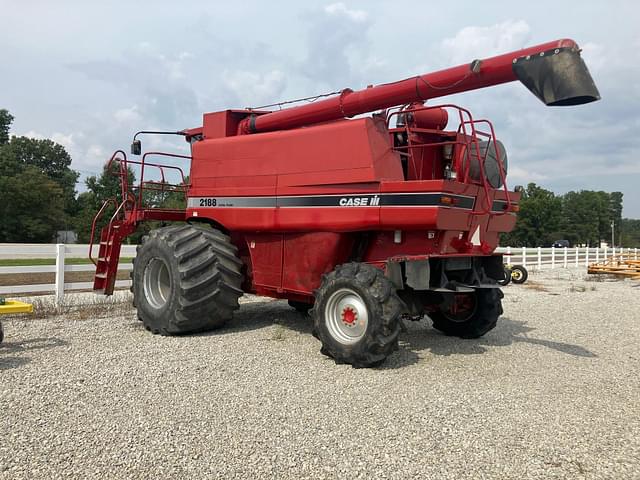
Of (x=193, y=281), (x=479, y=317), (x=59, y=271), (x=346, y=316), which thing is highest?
(x=193, y=281)

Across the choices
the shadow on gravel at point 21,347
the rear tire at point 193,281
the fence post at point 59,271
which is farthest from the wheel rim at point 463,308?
the fence post at point 59,271

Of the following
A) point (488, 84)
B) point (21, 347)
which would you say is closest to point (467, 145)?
point (488, 84)

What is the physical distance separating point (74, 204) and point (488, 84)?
250 feet

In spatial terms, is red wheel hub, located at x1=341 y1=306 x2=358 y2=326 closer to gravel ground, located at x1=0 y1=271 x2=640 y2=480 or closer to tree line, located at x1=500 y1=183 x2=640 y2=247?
gravel ground, located at x1=0 y1=271 x2=640 y2=480

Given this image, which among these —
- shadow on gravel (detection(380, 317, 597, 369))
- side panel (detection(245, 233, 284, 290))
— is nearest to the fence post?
side panel (detection(245, 233, 284, 290))

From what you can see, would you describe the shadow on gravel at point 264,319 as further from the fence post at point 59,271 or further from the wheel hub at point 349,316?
the fence post at point 59,271

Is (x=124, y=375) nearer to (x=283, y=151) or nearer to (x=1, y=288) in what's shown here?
(x=283, y=151)

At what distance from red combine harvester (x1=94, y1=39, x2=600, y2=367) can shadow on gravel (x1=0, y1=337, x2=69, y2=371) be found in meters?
1.27

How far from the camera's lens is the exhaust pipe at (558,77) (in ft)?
16.3

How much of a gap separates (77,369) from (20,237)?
2168 inches

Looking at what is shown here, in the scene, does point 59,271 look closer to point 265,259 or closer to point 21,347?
point 21,347

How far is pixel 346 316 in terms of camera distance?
19.2 feet

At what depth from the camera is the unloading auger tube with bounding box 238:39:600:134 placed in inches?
197

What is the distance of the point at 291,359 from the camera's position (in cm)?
592
